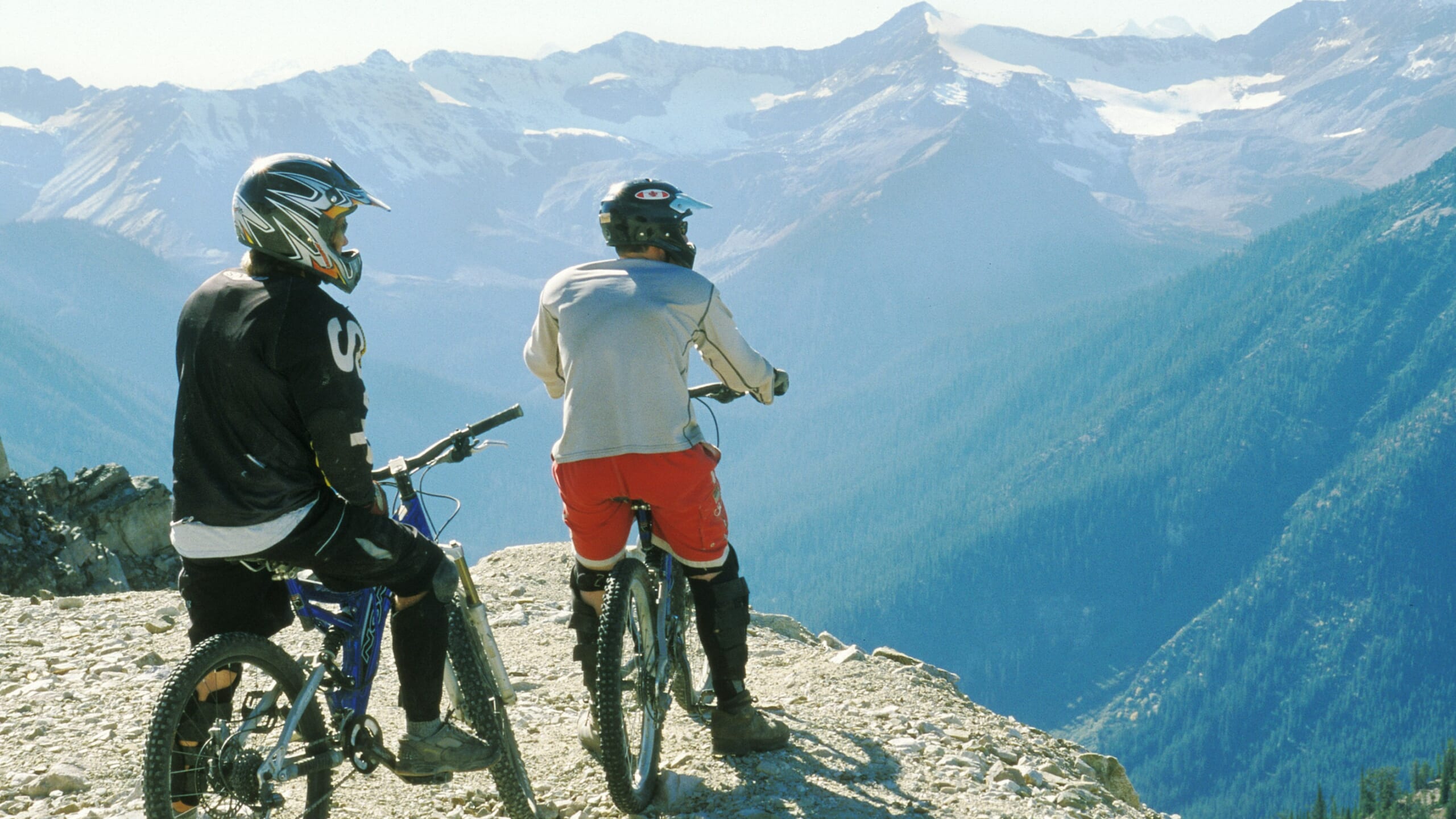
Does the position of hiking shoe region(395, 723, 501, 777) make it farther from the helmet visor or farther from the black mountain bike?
the helmet visor

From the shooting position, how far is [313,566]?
16.8 feet

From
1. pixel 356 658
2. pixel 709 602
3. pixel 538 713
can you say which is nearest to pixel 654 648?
pixel 709 602

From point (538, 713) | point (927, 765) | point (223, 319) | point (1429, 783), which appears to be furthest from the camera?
point (1429, 783)

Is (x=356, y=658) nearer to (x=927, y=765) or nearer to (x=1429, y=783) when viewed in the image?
(x=927, y=765)

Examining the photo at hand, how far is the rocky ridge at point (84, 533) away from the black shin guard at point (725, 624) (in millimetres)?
14509

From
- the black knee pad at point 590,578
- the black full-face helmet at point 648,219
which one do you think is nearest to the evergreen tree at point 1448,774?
the black knee pad at point 590,578

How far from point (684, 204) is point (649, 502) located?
2002mm

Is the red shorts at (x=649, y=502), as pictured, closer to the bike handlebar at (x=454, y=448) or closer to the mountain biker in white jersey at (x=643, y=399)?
the mountain biker in white jersey at (x=643, y=399)

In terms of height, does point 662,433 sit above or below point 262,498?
above

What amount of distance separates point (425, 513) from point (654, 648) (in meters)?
1.69

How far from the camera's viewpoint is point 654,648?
→ 6.71 meters

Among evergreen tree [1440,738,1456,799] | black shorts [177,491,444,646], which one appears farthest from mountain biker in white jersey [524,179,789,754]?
evergreen tree [1440,738,1456,799]

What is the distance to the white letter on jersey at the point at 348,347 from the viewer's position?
4.79 meters

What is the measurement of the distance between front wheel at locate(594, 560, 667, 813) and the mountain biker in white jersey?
0.33 m
